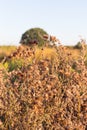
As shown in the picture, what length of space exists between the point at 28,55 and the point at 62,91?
2.20ft

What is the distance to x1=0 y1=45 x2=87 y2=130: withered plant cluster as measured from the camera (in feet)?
13.8

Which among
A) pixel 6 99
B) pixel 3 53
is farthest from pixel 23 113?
pixel 3 53

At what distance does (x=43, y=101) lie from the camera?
177 inches

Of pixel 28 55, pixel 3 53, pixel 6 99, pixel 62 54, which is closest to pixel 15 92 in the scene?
pixel 6 99

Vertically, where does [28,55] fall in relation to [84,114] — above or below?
above

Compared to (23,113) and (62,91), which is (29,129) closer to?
(23,113)

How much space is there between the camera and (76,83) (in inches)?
187

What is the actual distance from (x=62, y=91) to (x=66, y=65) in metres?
0.31

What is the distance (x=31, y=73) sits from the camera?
14.3ft

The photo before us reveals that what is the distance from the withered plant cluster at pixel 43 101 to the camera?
13.8ft

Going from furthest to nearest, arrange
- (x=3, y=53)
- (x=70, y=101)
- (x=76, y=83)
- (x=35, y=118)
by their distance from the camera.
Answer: (x=3, y=53)
(x=76, y=83)
(x=70, y=101)
(x=35, y=118)

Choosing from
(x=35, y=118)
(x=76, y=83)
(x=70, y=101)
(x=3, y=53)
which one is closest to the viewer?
(x=35, y=118)

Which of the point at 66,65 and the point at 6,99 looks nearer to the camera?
the point at 6,99

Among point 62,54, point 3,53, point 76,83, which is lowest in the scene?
point 3,53
